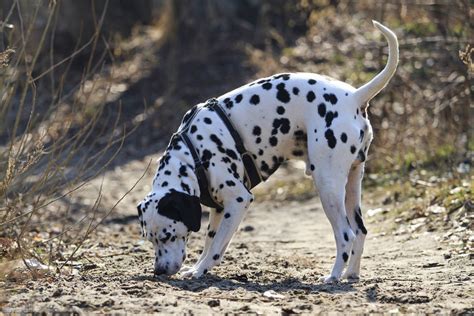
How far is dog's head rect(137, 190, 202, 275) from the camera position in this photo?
708 cm

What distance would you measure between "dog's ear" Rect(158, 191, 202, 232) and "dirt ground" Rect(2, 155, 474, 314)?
0.44m

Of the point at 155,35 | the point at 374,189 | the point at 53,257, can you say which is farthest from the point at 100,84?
the point at 53,257

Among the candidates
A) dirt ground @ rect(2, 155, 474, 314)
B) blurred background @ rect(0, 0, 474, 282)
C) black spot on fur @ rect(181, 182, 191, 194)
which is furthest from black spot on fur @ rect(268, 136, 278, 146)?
blurred background @ rect(0, 0, 474, 282)

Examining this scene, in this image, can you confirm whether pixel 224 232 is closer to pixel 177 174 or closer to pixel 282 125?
pixel 177 174

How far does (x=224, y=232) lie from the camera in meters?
7.32

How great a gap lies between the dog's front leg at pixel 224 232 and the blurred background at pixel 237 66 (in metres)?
2.92

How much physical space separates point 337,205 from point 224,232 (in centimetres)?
90

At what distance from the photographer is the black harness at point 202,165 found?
740 cm

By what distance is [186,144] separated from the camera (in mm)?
7488

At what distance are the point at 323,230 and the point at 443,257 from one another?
94.7 inches

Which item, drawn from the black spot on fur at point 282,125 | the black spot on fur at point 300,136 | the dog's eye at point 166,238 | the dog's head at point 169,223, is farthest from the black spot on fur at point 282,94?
the dog's eye at point 166,238

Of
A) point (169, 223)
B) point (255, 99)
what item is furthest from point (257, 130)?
point (169, 223)

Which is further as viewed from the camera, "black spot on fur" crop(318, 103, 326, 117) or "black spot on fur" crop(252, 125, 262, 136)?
"black spot on fur" crop(252, 125, 262, 136)

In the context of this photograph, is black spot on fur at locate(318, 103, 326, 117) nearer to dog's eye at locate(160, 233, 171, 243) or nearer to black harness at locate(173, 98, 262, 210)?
black harness at locate(173, 98, 262, 210)
